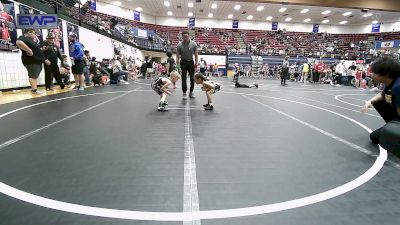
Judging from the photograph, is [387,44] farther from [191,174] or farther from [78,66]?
[191,174]

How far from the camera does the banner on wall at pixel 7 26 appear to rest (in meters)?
6.97

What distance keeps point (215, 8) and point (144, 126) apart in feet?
82.0

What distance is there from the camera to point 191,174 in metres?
1.86

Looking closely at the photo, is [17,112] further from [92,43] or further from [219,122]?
[92,43]

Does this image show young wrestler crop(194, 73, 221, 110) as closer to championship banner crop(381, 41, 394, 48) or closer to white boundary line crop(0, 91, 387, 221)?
white boundary line crop(0, 91, 387, 221)

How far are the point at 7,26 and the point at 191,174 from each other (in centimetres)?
776

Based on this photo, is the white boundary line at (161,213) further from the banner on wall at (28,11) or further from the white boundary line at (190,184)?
the banner on wall at (28,11)

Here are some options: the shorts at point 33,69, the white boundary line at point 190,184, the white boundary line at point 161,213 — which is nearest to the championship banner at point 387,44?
→ the shorts at point 33,69

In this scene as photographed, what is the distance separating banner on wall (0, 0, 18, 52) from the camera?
22.9 ft

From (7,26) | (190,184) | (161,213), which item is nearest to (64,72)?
(7,26)

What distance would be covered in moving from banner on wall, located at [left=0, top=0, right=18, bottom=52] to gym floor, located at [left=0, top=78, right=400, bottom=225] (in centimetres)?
491

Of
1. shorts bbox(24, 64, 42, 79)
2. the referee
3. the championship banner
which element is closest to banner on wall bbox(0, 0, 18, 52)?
shorts bbox(24, 64, 42, 79)

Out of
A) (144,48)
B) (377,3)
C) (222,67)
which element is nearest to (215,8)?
(222,67)

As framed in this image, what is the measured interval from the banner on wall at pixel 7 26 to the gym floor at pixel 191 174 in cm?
491
